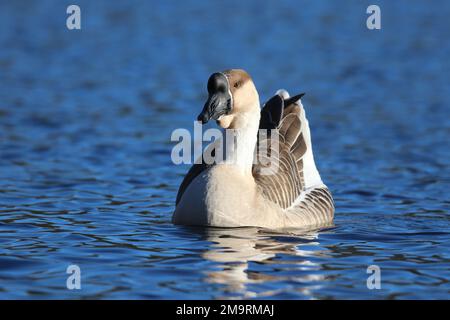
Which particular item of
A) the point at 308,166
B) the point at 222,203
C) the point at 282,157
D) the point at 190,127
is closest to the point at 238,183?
the point at 222,203

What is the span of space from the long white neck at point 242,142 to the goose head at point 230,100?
1cm

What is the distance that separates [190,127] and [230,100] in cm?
761

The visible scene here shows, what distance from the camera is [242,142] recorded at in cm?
1053

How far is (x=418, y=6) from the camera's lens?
3206 centimetres

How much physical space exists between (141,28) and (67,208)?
1669 cm

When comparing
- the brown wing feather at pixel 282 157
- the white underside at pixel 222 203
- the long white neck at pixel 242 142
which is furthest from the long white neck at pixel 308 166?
the long white neck at pixel 242 142

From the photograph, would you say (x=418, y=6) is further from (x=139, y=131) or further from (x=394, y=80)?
(x=139, y=131)

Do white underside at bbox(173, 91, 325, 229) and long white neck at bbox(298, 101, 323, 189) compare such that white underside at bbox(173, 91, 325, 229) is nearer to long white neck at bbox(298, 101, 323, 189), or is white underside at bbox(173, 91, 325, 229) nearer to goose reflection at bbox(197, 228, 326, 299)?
goose reflection at bbox(197, 228, 326, 299)

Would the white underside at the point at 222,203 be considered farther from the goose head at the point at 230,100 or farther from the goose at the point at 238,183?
the goose head at the point at 230,100

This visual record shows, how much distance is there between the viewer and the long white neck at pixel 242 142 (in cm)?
1054

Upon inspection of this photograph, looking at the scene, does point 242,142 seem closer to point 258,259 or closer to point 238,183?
point 238,183

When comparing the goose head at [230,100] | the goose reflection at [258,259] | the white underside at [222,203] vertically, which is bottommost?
the goose reflection at [258,259]

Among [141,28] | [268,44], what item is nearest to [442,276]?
[268,44]

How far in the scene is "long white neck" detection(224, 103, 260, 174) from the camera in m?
10.5
